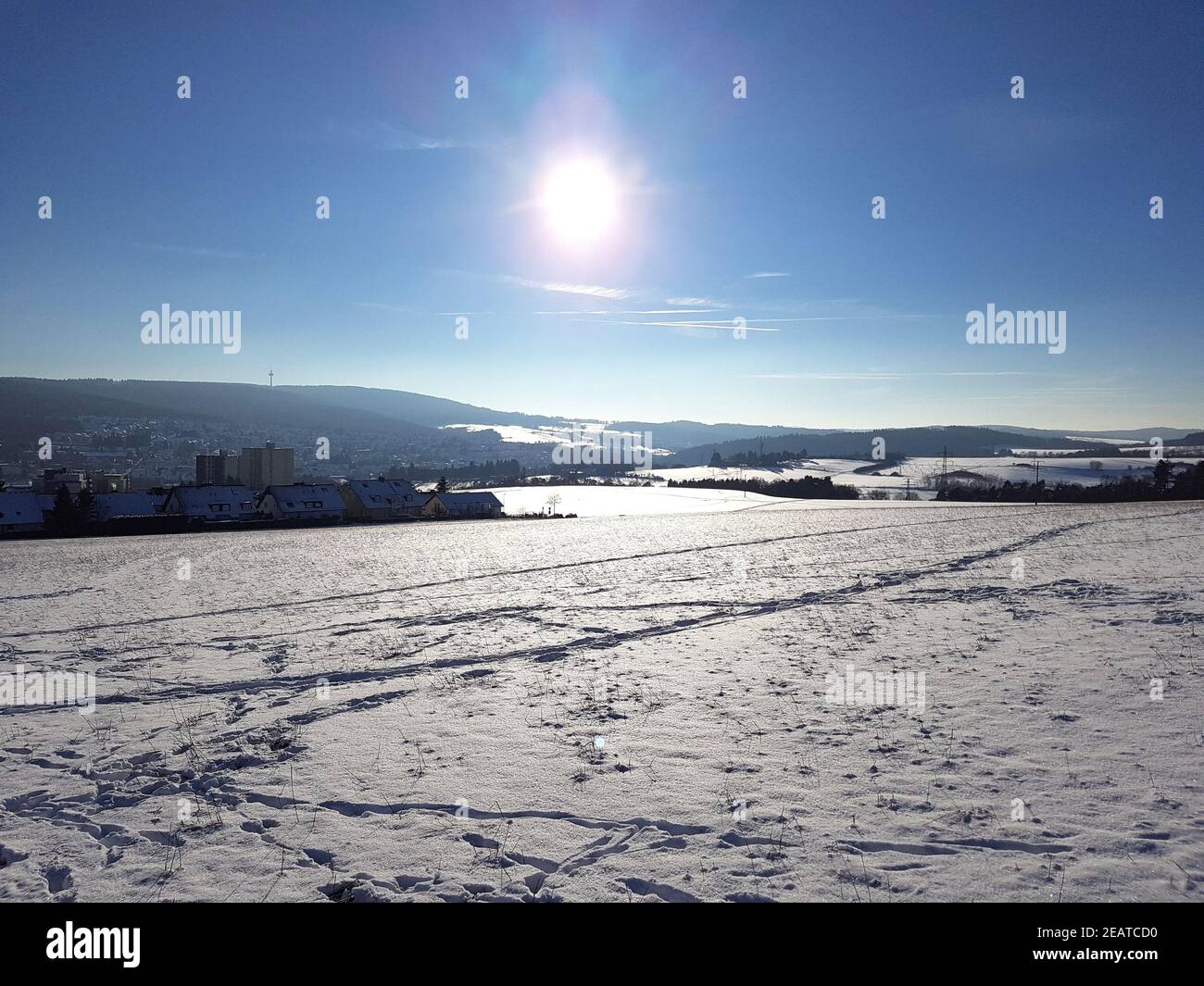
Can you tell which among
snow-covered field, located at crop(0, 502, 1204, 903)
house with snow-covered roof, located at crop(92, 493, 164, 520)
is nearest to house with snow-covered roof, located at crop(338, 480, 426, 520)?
house with snow-covered roof, located at crop(92, 493, 164, 520)

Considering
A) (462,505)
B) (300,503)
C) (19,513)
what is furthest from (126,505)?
(462,505)

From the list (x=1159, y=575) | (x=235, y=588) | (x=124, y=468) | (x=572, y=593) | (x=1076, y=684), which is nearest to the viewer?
(x=1076, y=684)

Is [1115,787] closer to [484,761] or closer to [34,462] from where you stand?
[484,761]

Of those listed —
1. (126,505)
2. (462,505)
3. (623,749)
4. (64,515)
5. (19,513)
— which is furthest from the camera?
(462,505)

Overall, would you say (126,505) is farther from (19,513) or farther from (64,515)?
(64,515)

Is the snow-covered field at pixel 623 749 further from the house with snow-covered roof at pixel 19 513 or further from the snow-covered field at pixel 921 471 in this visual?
the snow-covered field at pixel 921 471

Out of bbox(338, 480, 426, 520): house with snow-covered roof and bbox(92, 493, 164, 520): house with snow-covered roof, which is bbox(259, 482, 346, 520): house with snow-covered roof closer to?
bbox(338, 480, 426, 520): house with snow-covered roof
